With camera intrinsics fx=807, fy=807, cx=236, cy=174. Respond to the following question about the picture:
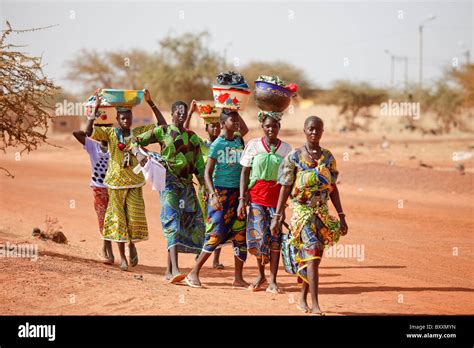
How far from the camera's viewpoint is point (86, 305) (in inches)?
303

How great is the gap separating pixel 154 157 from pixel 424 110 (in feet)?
155

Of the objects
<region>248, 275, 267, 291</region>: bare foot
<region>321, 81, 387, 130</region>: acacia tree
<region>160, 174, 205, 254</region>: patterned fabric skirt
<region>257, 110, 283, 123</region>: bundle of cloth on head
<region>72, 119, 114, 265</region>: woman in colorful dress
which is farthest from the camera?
<region>321, 81, 387, 130</region>: acacia tree

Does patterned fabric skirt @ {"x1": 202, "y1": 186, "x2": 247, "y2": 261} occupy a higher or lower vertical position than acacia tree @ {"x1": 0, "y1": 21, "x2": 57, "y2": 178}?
lower

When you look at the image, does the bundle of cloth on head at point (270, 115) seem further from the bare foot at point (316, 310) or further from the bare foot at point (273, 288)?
the bare foot at point (316, 310)

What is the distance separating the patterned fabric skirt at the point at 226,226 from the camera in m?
8.84

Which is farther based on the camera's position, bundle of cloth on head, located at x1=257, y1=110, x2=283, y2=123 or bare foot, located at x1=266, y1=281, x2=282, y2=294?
bare foot, located at x1=266, y1=281, x2=282, y2=294

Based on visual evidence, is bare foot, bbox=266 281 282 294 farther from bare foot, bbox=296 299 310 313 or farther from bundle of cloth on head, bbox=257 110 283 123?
bundle of cloth on head, bbox=257 110 283 123

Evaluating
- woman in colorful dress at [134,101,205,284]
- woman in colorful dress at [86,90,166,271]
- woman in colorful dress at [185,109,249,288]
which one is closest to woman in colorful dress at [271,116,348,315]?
woman in colorful dress at [185,109,249,288]

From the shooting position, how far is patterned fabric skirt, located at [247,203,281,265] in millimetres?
8617

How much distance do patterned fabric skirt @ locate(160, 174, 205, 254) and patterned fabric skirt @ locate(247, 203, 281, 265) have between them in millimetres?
1000

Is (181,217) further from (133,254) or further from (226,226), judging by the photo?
(133,254)
